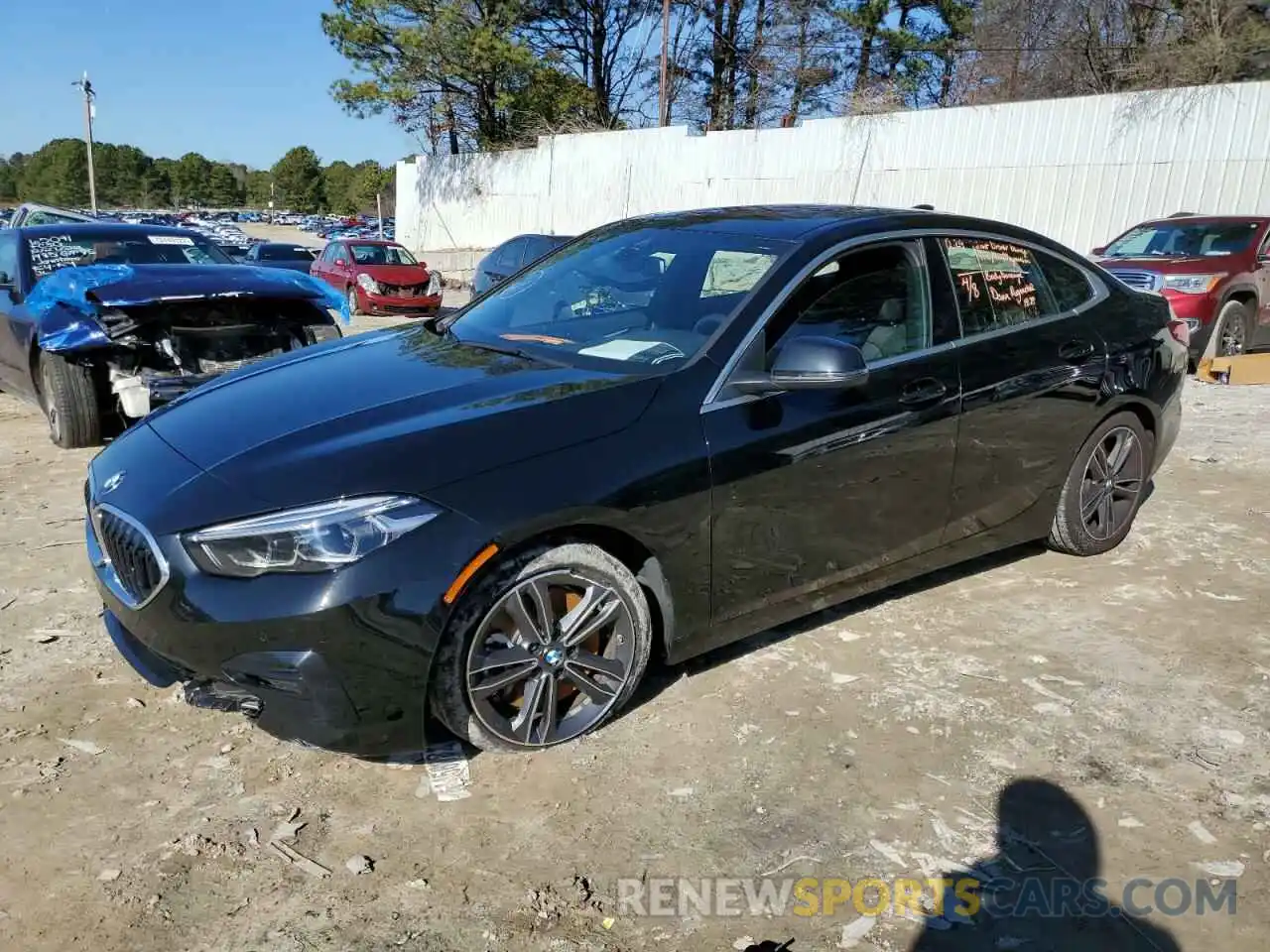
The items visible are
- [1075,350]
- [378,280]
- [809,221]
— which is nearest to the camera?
[809,221]

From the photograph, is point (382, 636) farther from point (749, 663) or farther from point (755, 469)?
point (749, 663)

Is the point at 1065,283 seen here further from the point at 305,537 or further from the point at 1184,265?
the point at 1184,265

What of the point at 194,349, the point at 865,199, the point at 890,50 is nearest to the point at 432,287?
the point at 865,199

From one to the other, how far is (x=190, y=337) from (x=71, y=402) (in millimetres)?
873

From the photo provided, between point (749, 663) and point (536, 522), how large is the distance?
1.27m

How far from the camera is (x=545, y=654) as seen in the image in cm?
282

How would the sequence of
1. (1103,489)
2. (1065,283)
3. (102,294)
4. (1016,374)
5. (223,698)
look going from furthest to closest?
(102,294), (1103,489), (1065,283), (1016,374), (223,698)

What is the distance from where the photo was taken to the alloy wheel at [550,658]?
2.73 m

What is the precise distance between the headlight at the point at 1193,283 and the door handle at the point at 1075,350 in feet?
22.5

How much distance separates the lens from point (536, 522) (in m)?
2.66

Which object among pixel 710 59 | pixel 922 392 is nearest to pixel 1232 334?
pixel 922 392

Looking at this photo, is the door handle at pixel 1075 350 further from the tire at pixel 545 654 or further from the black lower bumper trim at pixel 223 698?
the black lower bumper trim at pixel 223 698

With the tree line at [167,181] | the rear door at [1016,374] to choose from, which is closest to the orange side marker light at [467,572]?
the rear door at [1016,374]

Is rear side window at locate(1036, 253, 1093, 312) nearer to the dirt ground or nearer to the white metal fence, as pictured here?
the dirt ground
